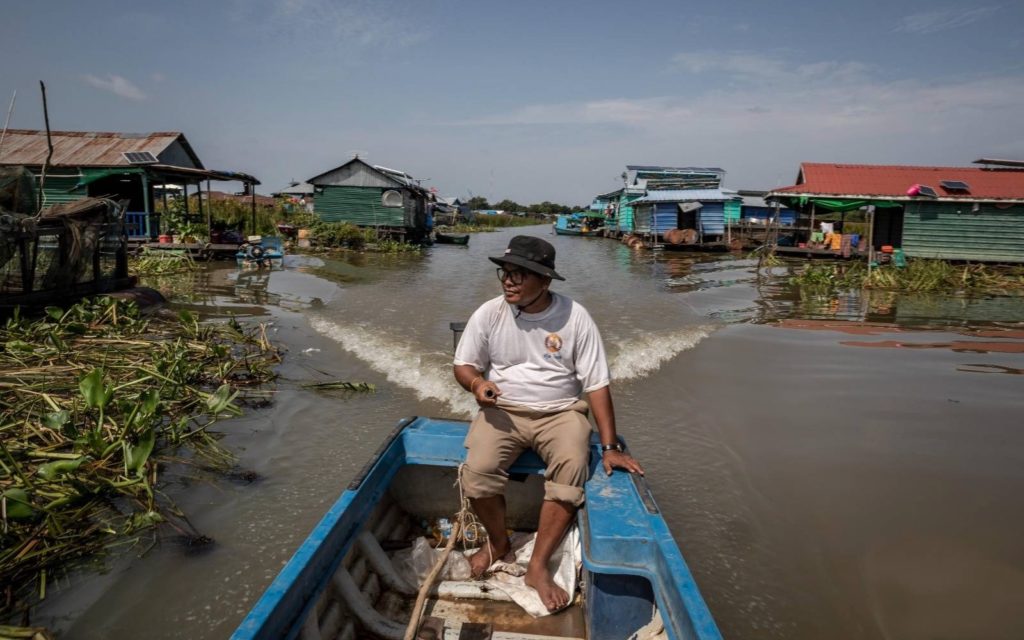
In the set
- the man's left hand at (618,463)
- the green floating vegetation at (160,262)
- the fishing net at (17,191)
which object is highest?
the fishing net at (17,191)

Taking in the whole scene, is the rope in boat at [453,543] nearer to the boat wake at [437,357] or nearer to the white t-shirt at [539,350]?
the white t-shirt at [539,350]

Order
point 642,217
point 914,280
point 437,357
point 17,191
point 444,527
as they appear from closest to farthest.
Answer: point 444,527, point 17,191, point 437,357, point 914,280, point 642,217

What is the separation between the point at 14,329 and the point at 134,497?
428 centimetres

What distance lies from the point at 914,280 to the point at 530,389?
17786 mm

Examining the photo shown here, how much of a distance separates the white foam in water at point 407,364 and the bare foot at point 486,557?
3409 mm

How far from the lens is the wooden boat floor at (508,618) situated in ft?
9.65

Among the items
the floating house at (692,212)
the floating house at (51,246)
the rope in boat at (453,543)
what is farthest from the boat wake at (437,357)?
the floating house at (692,212)

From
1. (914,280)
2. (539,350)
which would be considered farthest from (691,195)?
(539,350)

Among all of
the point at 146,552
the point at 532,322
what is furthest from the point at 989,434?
the point at 146,552

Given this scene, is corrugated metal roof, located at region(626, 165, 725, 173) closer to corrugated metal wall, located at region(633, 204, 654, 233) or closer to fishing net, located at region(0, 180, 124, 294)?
corrugated metal wall, located at region(633, 204, 654, 233)

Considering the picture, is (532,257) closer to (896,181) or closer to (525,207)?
(896,181)

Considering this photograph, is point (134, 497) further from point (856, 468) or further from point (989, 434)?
point (989, 434)

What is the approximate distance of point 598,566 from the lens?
262 cm

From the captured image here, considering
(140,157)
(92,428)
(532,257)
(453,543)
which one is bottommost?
(453,543)
